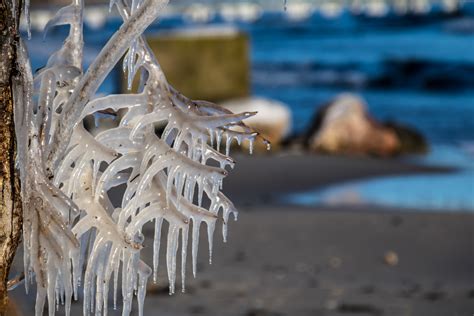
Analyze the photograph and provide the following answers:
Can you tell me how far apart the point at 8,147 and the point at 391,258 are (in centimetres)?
449

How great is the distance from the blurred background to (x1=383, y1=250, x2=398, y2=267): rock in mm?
13

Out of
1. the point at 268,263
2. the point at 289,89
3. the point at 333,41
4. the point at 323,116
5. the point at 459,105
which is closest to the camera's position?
the point at 268,263

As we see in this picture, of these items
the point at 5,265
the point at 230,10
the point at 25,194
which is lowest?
the point at 230,10

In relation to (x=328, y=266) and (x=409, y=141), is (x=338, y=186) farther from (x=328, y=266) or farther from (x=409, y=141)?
(x=409, y=141)

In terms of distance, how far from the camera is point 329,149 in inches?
451

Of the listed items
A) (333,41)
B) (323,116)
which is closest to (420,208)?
(323,116)

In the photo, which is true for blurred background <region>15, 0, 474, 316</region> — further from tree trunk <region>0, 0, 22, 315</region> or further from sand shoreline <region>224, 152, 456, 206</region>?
tree trunk <region>0, 0, 22, 315</region>

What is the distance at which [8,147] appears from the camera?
2.37 meters

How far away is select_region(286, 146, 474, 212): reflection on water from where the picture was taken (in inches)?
330

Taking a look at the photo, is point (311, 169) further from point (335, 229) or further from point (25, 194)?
point (25, 194)

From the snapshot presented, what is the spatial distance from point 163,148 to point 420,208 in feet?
19.0

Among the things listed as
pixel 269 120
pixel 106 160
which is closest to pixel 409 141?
pixel 269 120

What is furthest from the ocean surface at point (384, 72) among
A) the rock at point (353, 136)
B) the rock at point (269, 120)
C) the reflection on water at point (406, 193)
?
the rock at point (269, 120)

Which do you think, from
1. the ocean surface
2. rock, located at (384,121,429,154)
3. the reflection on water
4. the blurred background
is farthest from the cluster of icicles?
rock, located at (384,121,429,154)
